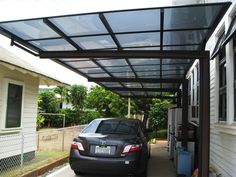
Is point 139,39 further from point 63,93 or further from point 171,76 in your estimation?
point 63,93

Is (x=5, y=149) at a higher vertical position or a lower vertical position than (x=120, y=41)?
lower

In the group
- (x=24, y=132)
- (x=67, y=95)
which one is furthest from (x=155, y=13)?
(x=67, y=95)

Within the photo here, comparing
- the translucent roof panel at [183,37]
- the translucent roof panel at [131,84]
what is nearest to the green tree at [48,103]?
the translucent roof panel at [131,84]

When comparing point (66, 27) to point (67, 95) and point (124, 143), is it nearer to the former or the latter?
point (124, 143)

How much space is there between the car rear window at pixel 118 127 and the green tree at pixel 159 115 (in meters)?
15.1

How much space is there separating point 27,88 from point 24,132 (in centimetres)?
127

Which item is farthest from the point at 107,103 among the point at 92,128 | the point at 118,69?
the point at 92,128

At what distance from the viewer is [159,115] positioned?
80.2 ft

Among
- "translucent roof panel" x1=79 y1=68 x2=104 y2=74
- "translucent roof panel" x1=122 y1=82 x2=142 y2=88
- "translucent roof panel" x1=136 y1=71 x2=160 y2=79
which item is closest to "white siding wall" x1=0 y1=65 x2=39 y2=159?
"translucent roof panel" x1=79 y1=68 x2=104 y2=74

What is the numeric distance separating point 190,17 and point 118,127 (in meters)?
3.68

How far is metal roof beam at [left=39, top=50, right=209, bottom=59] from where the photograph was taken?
7.21 meters

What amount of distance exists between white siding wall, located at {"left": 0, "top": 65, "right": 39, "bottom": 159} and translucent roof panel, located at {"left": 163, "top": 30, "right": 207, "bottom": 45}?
13.5 feet

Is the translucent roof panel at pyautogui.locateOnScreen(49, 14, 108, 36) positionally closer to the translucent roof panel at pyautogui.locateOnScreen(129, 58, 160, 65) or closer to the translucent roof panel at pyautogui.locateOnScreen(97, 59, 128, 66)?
the translucent roof panel at pyautogui.locateOnScreen(97, 59, 128, 66)

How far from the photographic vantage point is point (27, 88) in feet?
34.6
